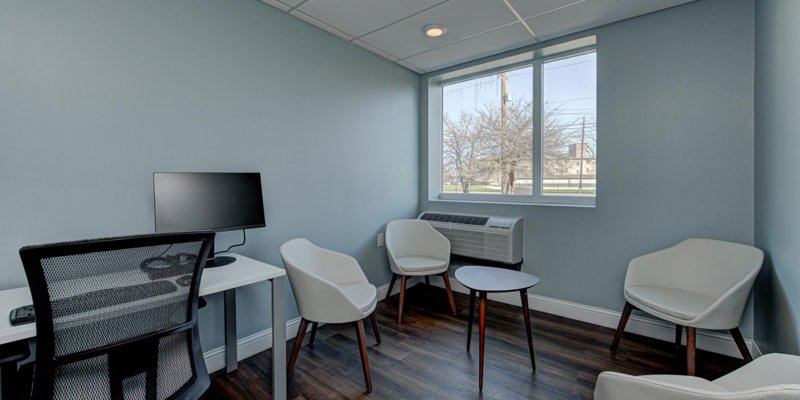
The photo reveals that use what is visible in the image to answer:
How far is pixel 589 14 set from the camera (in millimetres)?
2488

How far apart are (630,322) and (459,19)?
2.72 metres

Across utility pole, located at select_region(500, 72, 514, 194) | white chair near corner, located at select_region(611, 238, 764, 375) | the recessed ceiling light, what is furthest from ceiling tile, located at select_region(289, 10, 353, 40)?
white chair near corner, located at select_region(611, 238, 764, 375)

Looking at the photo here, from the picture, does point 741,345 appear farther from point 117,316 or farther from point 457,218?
point 117,316

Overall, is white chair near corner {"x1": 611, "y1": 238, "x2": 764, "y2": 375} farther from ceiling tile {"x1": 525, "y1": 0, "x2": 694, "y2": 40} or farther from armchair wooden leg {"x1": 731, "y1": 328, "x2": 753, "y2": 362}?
ceiling tile {"x1": 525, "y1": 0, "x2": 694, "y2": 40}

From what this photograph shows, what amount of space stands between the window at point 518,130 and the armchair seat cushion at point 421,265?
3.15 ft

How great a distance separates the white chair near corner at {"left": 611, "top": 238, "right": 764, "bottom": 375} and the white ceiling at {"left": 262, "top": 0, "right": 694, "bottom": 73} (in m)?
1.75

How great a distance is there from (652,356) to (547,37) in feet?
8.45

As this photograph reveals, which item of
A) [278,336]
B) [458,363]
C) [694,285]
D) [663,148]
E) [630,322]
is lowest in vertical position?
[458,363]

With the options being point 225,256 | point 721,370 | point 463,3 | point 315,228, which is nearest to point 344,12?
point 463,3

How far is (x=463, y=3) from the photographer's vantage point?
7.60 ft

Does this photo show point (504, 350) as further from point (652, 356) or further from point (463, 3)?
point (463, 3)

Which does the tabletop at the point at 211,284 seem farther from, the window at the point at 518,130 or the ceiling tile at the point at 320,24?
the window at the point at 518,130

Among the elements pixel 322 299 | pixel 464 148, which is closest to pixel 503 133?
pixel 464 148

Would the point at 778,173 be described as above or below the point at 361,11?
below
